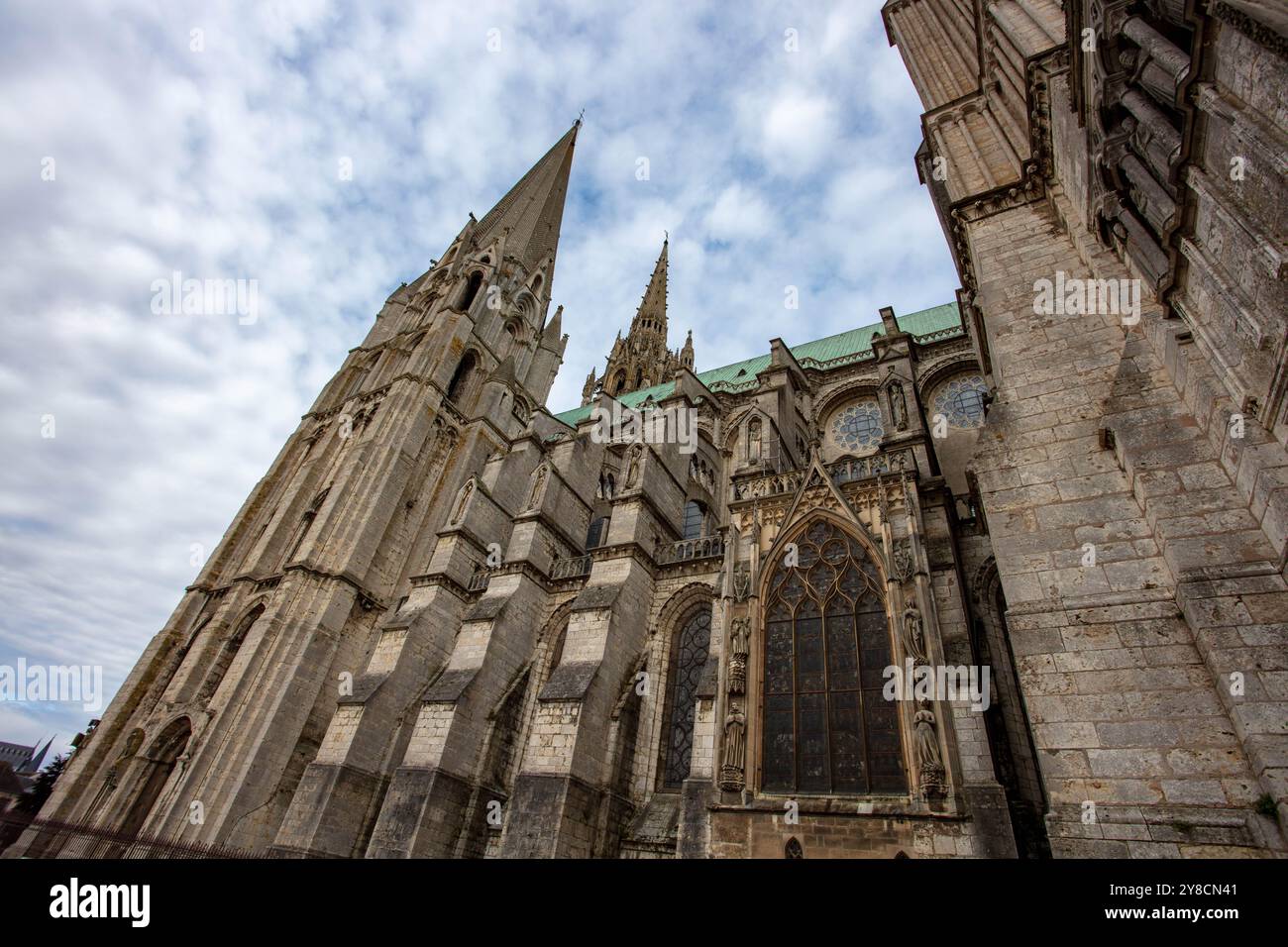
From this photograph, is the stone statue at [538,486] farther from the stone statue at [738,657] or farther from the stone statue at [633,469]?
the stone statue at [738,657]

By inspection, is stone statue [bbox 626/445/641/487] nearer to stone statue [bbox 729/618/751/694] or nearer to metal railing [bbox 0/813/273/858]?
stone statue [bbox 729/618/751/694]

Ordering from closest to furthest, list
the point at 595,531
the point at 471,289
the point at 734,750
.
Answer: the point at 734,750 → the point at 595,531 → the point at 471,289

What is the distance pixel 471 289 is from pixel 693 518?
19.8 meters

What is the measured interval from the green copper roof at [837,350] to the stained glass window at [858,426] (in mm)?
2337

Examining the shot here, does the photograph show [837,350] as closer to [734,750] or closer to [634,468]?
[634,468]

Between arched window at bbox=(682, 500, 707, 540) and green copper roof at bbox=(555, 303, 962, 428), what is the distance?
5641 mm

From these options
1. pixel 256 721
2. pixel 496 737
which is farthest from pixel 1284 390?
pixel 256 721

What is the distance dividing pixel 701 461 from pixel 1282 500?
58.2 ft

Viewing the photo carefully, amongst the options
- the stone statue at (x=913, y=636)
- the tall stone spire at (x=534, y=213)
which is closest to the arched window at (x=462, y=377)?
the tall stone spire at (x=534, y=213)

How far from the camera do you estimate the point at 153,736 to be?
18297 mm

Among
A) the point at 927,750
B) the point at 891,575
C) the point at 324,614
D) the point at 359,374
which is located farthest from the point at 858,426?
the point at 359,374

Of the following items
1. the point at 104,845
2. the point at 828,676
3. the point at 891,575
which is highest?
the point at 891,575

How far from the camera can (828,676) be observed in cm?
998

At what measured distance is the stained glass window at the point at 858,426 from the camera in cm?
1942
